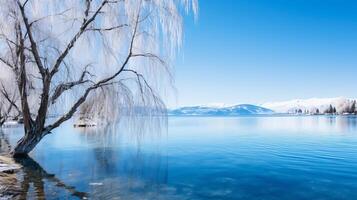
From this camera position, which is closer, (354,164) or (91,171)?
(91,171)

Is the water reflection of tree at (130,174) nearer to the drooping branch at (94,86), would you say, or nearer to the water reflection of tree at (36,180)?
the water reflection of tree at (36,180)

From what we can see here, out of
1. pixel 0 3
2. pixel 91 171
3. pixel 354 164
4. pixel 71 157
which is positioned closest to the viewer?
pixel 0 3

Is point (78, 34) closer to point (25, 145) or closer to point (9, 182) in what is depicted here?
point (25, 145)

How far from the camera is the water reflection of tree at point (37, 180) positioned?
9416mm

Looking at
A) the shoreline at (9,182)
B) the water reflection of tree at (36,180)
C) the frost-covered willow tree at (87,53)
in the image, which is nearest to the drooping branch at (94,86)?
the frost-covered willow tree at (87,53)

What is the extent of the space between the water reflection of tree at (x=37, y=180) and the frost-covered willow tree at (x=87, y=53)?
208cm

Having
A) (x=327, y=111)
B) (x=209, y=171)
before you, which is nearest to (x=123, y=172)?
(x=209, y=171)

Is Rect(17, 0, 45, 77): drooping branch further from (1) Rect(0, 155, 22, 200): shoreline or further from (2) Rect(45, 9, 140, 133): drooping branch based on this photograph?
(1) Rect(0, 155, 22, 200): shoreline

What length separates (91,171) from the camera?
1344 cm

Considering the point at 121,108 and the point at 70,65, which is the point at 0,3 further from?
the point at 121,108

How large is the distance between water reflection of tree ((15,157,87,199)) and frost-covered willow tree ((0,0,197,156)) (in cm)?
208

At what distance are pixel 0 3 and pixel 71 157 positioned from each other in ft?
29.6

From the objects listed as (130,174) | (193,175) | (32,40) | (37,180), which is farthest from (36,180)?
(193,175)

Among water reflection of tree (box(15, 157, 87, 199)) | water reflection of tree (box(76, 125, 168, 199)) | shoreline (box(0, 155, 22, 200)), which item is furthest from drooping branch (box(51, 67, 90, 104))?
shoreline (box(0, 155, 22, 200))
